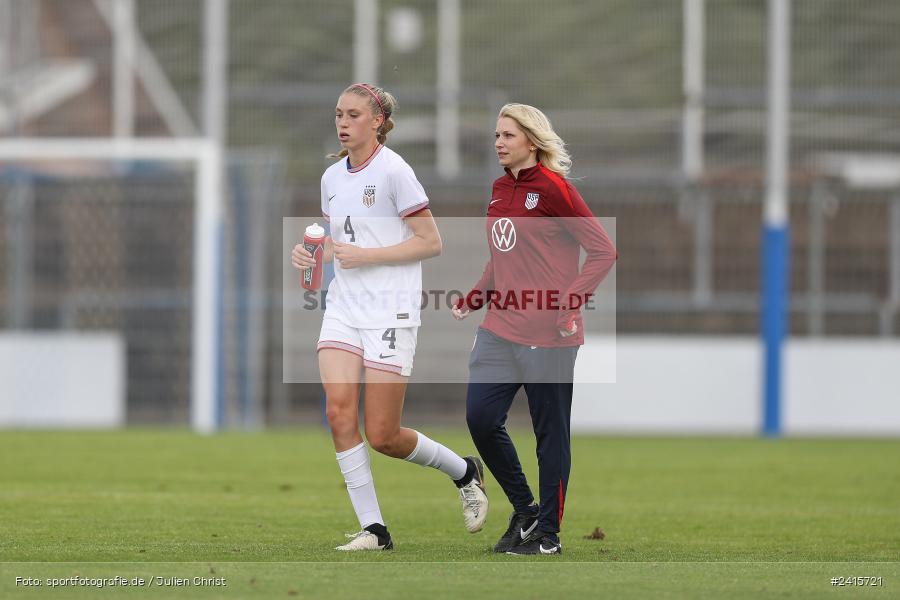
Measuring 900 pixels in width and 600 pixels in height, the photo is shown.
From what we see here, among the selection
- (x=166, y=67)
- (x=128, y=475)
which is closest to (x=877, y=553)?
(x=128, y=475)

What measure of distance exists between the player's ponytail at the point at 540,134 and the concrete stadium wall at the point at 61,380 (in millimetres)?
11357

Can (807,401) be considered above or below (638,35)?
below

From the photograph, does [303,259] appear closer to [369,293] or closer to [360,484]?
[369,293]

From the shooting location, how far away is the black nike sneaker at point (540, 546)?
24.1 feet

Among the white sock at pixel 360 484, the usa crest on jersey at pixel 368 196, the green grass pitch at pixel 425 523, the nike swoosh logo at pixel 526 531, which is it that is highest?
the usa crest on jersey at pixel 368 196

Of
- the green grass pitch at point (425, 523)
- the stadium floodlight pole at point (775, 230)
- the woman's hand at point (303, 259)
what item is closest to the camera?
the green grass pitch at point (425, 523)

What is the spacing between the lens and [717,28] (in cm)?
1866

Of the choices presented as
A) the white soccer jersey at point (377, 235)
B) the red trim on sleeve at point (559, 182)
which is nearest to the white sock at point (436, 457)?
the white soccer jersey at point (377, 235)

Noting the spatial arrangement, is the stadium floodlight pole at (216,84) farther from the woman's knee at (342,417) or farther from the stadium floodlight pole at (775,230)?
the woman's knee at (342,417)

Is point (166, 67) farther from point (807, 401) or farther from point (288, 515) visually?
point (288, 515)

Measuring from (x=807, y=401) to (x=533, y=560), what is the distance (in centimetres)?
1110

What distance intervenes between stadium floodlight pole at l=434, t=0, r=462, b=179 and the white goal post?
2687mm

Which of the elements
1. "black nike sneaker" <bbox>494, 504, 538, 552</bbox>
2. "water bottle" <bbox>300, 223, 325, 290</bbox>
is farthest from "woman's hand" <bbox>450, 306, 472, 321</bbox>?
"black nike sneaker" <bbox>494, 504, 538, 552</bbox>

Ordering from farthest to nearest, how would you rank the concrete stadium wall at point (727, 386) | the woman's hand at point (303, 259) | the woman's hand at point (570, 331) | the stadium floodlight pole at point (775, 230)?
1. the concrete stadium wall at point (727, 386)
2. the stadium floodlight pole at point (775, 230)
3. the woman's hand at point (303, 259)
4. the woman's hand at point (570, 331)
